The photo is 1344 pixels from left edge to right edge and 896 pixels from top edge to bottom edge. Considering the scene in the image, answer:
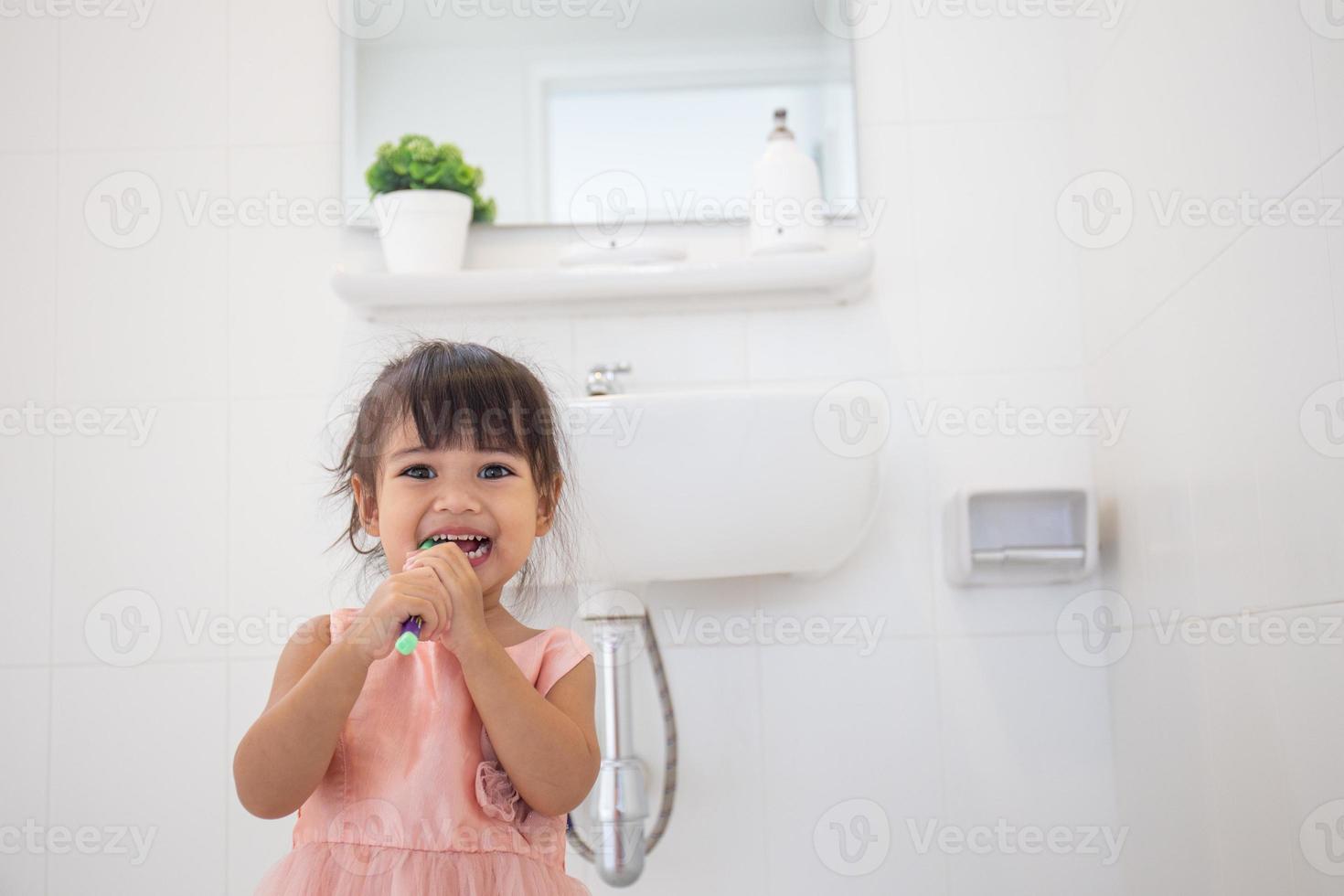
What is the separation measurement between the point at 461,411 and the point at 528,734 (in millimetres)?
277

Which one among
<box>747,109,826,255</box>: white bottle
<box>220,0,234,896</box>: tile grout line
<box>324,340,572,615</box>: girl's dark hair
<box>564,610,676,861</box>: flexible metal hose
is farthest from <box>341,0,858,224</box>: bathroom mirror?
<box>324,340,572,615</box>: girl's dark hair

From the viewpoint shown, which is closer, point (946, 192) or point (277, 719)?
point (277, 719)

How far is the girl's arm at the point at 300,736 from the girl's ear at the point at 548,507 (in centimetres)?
24

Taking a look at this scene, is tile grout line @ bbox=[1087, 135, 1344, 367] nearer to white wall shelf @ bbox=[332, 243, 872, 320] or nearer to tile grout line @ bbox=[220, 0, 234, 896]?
white wall shelf @ bbox=[332, 243, 872, 320]

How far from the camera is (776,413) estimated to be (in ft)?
4.72

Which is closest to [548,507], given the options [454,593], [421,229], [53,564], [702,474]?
[454,593]

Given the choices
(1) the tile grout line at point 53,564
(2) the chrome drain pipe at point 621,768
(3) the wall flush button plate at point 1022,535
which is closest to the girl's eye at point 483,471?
(2) the chrome drain pipe at point 621,768

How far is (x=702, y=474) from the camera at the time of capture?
143 centimetres

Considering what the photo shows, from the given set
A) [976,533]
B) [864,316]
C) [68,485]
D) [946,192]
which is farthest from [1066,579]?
[68,485]

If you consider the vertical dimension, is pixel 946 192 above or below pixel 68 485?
above

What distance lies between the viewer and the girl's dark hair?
40.7 inches

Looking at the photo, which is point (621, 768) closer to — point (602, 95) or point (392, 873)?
point (392, 873)

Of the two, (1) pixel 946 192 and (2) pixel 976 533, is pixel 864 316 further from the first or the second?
(2) pixel 976 533

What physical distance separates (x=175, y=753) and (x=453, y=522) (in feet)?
3.09
